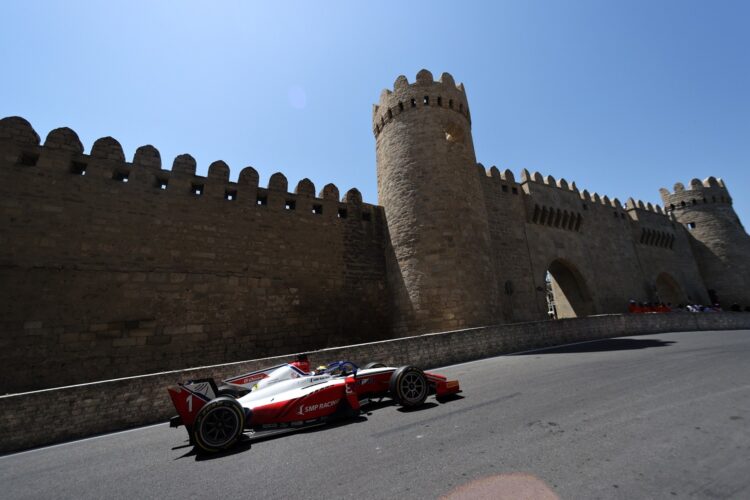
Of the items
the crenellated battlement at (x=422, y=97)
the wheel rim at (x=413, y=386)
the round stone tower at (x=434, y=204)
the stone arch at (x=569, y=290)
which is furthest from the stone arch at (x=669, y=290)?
the wheel rim at (x=413, y=386)

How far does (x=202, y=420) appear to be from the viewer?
384 centimetres

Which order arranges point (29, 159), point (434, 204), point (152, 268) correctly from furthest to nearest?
point (434, 204) → point (152, 268) → point (29, 159)

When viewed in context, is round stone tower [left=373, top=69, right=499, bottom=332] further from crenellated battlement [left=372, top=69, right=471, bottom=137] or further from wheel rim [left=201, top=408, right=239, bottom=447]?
wheel rim [left=201, top=408, right=239, bottom=447]

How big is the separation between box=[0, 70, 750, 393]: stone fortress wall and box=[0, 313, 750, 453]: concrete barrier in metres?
1.68

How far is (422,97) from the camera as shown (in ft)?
46.6

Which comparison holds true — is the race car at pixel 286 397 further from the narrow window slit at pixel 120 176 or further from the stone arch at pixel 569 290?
the stone arch at pixel 569 290

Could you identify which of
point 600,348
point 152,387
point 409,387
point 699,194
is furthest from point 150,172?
point 699,194

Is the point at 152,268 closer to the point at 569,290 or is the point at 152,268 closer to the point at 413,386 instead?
the point at 413,386

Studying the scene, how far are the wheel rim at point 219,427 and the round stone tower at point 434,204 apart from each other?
341 inches

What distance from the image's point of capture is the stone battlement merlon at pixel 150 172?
30.0 feet

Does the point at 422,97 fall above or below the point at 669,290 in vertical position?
above

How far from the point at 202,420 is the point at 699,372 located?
27.1ft

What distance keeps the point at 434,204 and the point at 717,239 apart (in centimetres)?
3022

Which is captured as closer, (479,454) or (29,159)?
(479,454)
